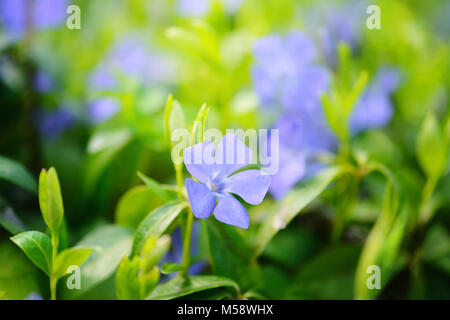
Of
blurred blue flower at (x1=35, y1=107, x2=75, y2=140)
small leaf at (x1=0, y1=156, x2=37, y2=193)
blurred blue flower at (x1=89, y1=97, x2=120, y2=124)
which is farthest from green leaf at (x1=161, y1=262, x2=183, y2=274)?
blurred blue flower at (x1=35, y1=107, x2=75, y2=140)

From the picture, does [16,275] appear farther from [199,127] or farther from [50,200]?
[199,127]

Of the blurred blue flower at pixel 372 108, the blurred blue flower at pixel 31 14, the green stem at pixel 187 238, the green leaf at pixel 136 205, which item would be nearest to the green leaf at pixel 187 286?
the green stem at pixel 187 238

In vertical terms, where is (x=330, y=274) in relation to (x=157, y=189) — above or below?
below

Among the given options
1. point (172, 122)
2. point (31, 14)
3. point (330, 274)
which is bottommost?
point (330, 274)

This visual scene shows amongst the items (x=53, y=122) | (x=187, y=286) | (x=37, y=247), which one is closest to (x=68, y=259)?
(x=37, y=247)

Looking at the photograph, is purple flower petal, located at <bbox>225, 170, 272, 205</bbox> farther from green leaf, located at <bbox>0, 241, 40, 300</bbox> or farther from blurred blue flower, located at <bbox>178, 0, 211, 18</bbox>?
blurred blue flower, located at <bbox>178, 0, 211, 18</bbox>

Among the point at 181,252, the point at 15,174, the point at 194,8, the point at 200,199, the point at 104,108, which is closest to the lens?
the point at 200,199
